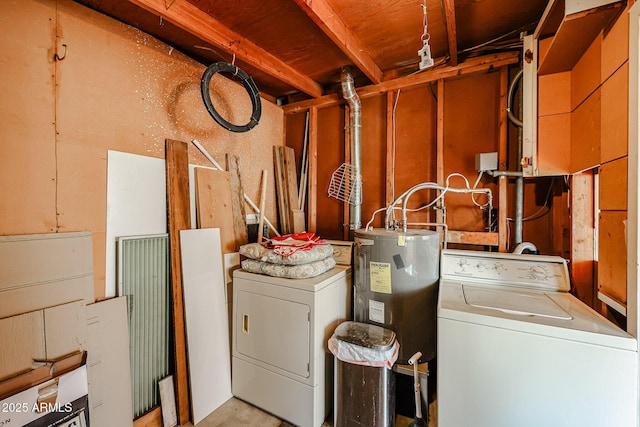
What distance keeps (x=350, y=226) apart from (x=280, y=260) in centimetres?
92

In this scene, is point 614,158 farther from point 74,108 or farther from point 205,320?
point 74,108

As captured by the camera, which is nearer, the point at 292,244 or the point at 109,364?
the point at 109,364

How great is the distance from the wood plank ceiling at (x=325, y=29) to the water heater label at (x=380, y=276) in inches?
58.2

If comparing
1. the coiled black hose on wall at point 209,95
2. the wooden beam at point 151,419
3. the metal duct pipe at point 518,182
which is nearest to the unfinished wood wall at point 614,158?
the metal duct pipe at point 518,182

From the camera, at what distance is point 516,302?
4.24 feet

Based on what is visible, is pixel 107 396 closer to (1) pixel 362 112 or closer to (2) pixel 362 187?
(2) pixel 362 187

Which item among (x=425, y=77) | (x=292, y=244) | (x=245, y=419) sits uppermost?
(x=425, y=77)

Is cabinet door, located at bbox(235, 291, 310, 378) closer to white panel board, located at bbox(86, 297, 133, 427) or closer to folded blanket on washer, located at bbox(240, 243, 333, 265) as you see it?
folded blanket on washer, located at bbox(240, 243, 333, 265)

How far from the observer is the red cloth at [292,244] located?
180 centimetres

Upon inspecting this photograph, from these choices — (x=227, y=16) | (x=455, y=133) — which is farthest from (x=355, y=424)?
(x=227, y=16)

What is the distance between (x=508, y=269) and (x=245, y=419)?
75.4 inches

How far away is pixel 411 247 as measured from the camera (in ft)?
5.27

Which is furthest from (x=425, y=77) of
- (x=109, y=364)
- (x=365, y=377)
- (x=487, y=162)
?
(x=109, y=364)

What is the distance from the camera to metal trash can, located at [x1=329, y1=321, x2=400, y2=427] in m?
1.47
